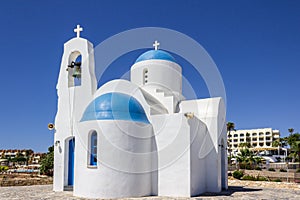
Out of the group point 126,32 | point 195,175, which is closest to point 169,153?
point 195,175

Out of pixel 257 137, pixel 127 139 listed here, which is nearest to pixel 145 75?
pixel 127 139

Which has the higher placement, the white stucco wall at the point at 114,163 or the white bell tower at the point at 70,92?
the white bell tower at the point at 70,92

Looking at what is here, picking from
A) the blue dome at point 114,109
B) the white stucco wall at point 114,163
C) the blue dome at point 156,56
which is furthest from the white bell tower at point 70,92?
the blue dome at point 156,56

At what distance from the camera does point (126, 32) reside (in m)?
13.2

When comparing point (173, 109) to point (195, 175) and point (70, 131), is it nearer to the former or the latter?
point (195, 175)

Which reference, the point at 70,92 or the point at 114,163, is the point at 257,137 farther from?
the point at 114,163

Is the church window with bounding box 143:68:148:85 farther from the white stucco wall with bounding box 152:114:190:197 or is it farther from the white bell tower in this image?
the white stucco wall with bounding box 152:114:190:197

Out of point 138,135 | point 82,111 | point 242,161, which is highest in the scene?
point 82,111

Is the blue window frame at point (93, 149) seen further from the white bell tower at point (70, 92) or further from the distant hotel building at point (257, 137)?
the distant hotel building at point (257, 137)

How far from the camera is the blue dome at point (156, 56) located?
18.3m

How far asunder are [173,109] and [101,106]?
439cm

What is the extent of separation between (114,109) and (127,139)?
133 cm

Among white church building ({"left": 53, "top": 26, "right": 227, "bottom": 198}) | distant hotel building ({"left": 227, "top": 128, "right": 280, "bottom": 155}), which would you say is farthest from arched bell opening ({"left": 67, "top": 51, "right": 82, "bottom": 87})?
distant hotel building ({"left": 227, "top": 128, "right": 280, "bottom": 155})

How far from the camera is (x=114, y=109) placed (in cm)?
1270
